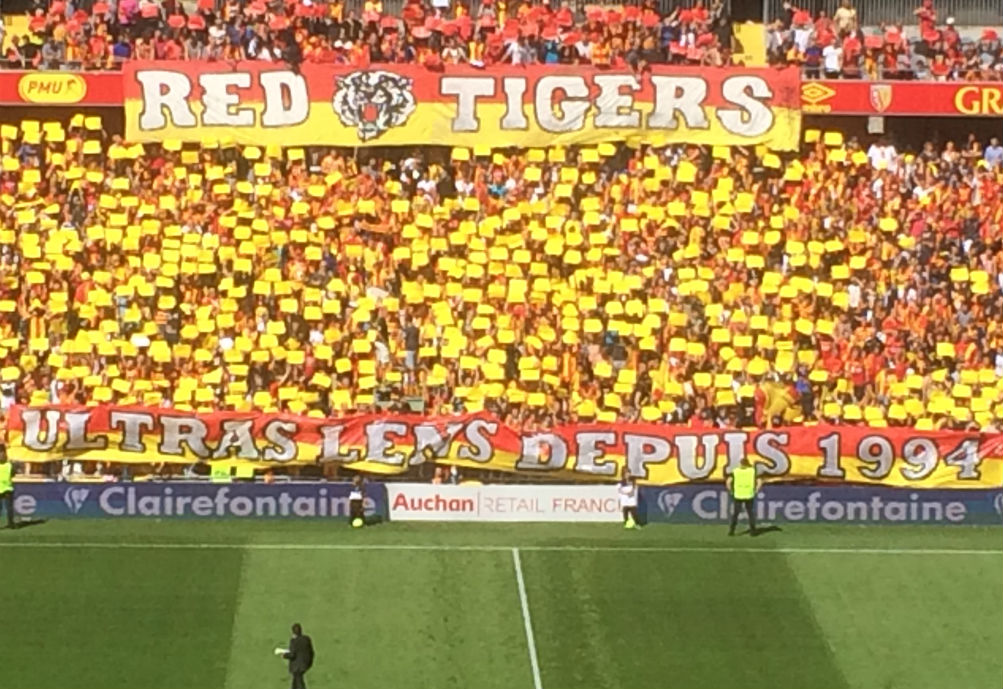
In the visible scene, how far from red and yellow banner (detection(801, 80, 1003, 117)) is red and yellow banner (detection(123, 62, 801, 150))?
0.47 metres

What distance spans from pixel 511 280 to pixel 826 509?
8134 mm

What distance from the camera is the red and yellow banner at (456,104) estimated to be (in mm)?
40312

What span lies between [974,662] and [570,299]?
552 inches

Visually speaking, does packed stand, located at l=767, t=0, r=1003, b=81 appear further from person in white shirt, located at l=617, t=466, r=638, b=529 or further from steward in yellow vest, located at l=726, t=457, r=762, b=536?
person in white shirt, located at l=617, t=466, r=638, b=529

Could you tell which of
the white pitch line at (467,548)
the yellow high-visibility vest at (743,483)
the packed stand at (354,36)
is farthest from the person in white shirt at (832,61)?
the white pitch line at (467,548)

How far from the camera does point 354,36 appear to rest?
41.9m

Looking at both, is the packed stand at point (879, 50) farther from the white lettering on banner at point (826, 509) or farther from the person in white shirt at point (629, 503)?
the person in white shirt at point (629, 503)

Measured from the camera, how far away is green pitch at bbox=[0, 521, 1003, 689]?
1041 inches

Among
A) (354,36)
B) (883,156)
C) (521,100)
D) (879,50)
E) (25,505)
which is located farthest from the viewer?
(879,50)

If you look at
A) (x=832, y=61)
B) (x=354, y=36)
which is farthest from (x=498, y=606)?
(x=832, y=61)

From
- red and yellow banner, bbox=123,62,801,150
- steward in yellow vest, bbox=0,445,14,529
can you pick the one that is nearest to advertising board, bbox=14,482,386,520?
steward in yellow vest, bbox=0,445,14,529

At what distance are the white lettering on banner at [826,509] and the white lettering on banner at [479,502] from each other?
1801 millimetres

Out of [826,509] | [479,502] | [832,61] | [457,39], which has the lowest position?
[826,509]

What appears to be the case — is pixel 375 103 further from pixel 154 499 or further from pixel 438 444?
pixel 154 499
